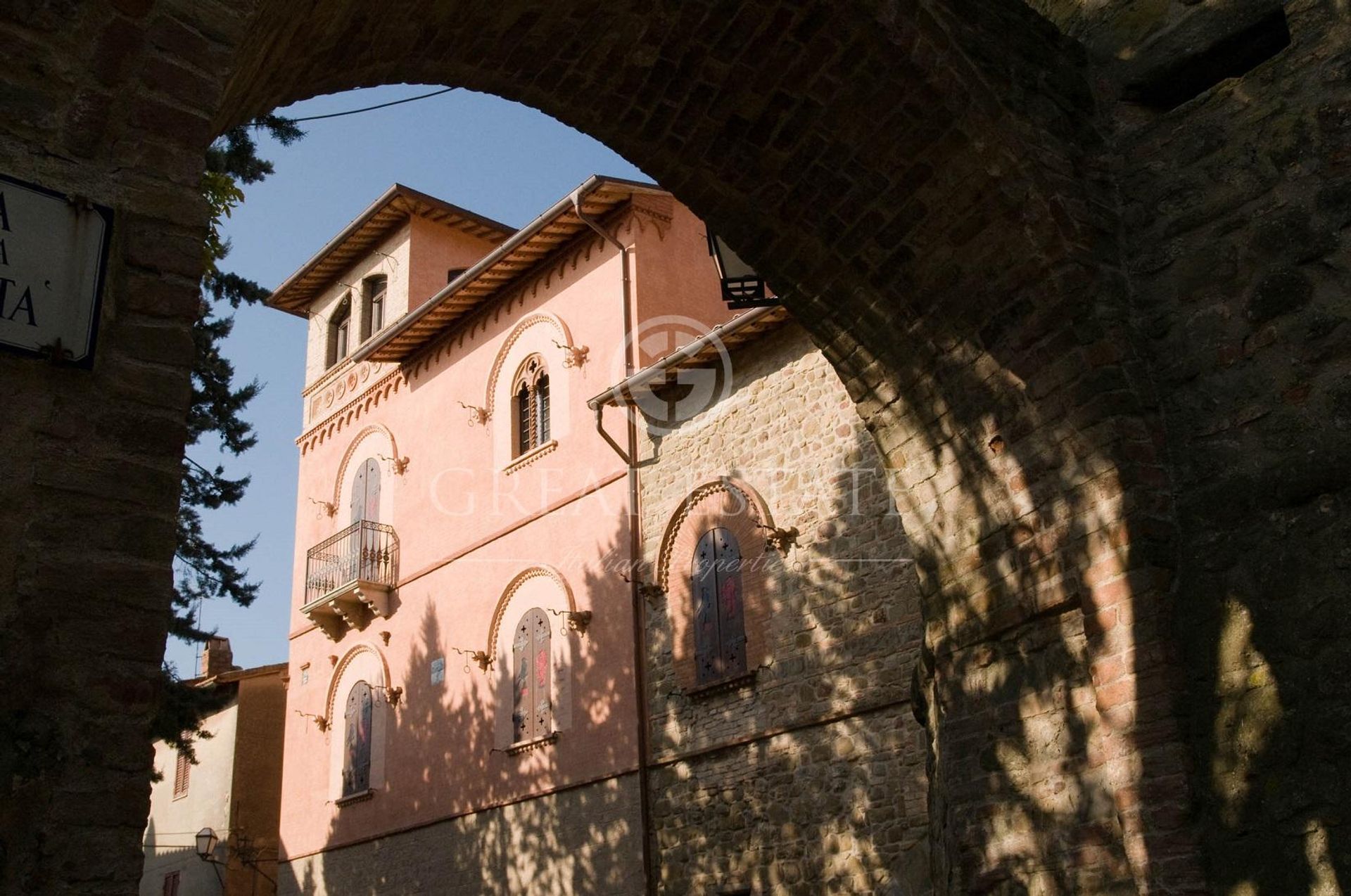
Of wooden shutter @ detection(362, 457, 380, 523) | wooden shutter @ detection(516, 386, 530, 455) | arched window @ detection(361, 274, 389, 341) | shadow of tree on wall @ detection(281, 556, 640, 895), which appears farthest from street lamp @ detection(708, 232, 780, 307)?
arched window @ detection(361, 274, 389, 341)

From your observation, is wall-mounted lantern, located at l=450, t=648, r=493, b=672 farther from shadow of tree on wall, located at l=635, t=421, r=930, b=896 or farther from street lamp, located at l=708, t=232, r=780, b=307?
street lamp, located at l=708, t=232, r=780, b=307

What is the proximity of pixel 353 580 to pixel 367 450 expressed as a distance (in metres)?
2.24

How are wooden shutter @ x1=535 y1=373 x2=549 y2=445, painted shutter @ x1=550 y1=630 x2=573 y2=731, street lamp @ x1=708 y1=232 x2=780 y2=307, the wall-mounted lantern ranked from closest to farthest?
street lamp @ x1=708 y1=232 x2=780 y2=307 < painted shutter @ x1=550 y1=630 x2=573 y2=731 < the wall-mounted lantern < wooden shutter @ x1=535 y1=373 x2=549 y2=445

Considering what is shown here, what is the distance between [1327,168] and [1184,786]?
2.20 m

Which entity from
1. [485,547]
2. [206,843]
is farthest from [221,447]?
[206,843]

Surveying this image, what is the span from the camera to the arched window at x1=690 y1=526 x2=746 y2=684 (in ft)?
38.7

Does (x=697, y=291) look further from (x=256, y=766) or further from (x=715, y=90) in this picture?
(x=256, y=766)

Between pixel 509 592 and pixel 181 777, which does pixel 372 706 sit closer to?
pixel 509 592

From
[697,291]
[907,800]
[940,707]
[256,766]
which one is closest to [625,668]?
[907,800]

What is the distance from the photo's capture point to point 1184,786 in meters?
4.26

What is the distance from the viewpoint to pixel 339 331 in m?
20.1

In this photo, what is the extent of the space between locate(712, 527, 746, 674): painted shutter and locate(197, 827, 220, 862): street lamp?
1164cm

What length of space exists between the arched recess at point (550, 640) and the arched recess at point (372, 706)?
2.39 m

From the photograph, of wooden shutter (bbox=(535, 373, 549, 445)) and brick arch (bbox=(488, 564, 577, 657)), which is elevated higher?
wooden shutter (bbox=(535, 373, 549, 445))
